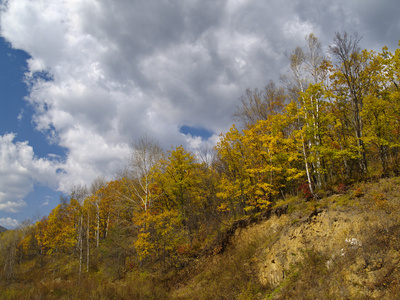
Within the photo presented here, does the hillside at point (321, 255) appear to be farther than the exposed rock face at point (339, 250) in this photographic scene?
Yes

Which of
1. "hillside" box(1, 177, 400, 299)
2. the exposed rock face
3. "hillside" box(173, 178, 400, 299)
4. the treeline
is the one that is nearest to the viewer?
the exposed rock face

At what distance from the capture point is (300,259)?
424 inches

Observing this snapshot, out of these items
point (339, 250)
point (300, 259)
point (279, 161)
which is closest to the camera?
point (339, 250)

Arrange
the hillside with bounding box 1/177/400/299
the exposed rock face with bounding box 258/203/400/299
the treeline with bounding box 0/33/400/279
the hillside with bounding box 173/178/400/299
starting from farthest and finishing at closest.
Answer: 1. the treeline with bounding box 0/33/400/279
2. the hillside with bounding box 1/177/400/299
3. the hillside with bounding box 173/178/400/299
4. the exposed rock face with bounding box 258/203/400/299

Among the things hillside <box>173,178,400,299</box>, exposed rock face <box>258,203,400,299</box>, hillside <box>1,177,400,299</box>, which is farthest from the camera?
hillside <box>1,177,400,299</box>

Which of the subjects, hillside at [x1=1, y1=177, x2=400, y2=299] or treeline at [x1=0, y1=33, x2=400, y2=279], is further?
treeline at [x1=0, y1=33, x2=400, y2=279]

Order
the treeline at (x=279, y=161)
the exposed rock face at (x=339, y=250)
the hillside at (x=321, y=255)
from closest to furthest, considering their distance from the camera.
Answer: the exposed rock face at (x=339, y=250), the hillside at (x=321, y=255), the treeline at (x=279, y=161)

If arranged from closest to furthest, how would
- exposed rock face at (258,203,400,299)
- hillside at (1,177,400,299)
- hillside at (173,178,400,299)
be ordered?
exposed rock face at (258,203,400,299) < hillside at (173,178,400,299) < hillside at (1,177,400,299)

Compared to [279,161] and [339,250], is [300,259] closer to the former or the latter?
[339,250]

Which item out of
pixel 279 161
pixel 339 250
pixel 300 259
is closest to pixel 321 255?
pixel 339 250

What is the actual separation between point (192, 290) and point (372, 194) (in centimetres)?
1175

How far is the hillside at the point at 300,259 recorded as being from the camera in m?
7.93

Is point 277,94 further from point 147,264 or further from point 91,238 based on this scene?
point 91,238

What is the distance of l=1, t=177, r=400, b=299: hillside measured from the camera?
7926 mm
